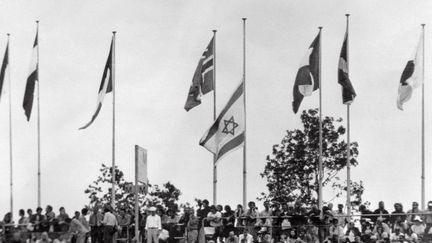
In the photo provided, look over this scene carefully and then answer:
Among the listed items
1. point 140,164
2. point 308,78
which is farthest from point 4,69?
point 140,164

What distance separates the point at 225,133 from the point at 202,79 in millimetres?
4907

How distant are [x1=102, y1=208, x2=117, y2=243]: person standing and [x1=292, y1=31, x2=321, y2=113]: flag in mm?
10548

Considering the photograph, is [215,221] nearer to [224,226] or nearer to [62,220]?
[224,226]

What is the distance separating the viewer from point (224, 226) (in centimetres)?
4850

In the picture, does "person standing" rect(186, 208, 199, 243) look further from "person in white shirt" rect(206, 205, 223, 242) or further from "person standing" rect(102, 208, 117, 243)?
"person standing" rect(102, 208, 117, 243)

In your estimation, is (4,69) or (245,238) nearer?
(245,238)

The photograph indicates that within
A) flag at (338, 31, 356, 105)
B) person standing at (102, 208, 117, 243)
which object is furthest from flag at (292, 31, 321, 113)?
person standing at (102, 208, 117, 243)

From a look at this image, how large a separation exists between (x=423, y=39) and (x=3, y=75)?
19.4m

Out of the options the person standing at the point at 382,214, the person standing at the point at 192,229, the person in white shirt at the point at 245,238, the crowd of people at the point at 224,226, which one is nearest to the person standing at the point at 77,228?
the crowd of people at the point at 224,226

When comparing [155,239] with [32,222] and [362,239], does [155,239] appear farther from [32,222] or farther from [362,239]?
[362,239]

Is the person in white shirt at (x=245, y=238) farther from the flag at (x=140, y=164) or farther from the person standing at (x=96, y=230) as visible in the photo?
the flag at (x=140, y=164)

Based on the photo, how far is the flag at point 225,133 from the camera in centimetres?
5166

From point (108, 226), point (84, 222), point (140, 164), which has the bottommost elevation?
point (108, 226)

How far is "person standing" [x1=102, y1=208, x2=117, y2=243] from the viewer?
47.1 meters
